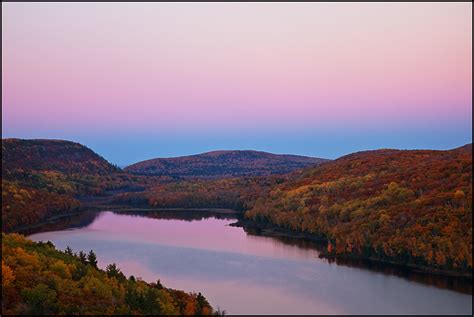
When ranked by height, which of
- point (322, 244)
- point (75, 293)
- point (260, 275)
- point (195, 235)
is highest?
point (322, 244)

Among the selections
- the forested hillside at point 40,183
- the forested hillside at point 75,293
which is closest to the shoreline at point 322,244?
the forested hillside at point 75,293

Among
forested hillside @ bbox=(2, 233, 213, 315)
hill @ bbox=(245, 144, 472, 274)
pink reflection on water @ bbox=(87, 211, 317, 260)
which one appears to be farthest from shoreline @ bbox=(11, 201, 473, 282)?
forested hillside @ bbox=(2, 233, 213, 315)

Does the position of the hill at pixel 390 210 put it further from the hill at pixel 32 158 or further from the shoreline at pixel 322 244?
the hill at pixel 32 158

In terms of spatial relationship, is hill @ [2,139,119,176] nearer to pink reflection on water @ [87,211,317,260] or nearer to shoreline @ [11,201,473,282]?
shoreline @ [11,201,473,282]

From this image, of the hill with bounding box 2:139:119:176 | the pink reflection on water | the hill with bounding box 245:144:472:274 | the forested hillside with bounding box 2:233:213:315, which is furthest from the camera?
the hill with bounding box 2:139:119:176

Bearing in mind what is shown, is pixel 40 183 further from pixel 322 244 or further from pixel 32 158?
pixel 322 244

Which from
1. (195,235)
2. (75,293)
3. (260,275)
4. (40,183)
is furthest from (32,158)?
(75,293)

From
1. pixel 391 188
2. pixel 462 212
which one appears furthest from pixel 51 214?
pixel 462 212
